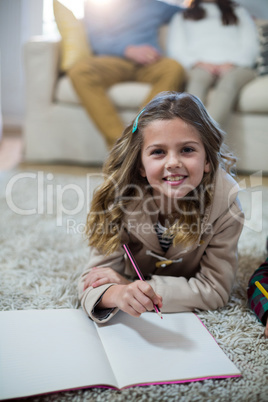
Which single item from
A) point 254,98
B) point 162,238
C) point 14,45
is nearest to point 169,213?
point 162,238

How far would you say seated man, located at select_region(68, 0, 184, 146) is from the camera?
6.37 feet

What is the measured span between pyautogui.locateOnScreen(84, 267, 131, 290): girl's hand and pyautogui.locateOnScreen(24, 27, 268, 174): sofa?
1.27 m

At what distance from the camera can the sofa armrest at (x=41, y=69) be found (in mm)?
2045

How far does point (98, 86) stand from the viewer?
1.97 meters

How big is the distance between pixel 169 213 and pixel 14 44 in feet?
8.43

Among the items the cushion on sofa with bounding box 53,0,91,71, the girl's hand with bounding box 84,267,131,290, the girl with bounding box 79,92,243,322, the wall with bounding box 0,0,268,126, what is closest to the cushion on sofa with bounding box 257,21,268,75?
the cushion on sofa with bounding box 53,0,91,71

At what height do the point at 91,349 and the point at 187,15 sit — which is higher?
the point at 187,15

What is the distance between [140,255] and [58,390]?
38 cm

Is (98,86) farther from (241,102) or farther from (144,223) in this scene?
(144,223)

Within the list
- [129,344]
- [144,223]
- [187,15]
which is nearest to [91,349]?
[129,344]

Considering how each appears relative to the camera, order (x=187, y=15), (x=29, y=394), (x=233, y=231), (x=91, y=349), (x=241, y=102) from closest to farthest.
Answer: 1. (x=29, y=394)
2. (x=91, y=349)
3. (x=233, y=231)
4. (x=241, y=102)
5. (x=187, y=15)

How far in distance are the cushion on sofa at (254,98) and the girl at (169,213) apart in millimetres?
1076

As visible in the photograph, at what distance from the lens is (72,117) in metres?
2.08

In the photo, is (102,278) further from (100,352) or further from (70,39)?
(70,39)
